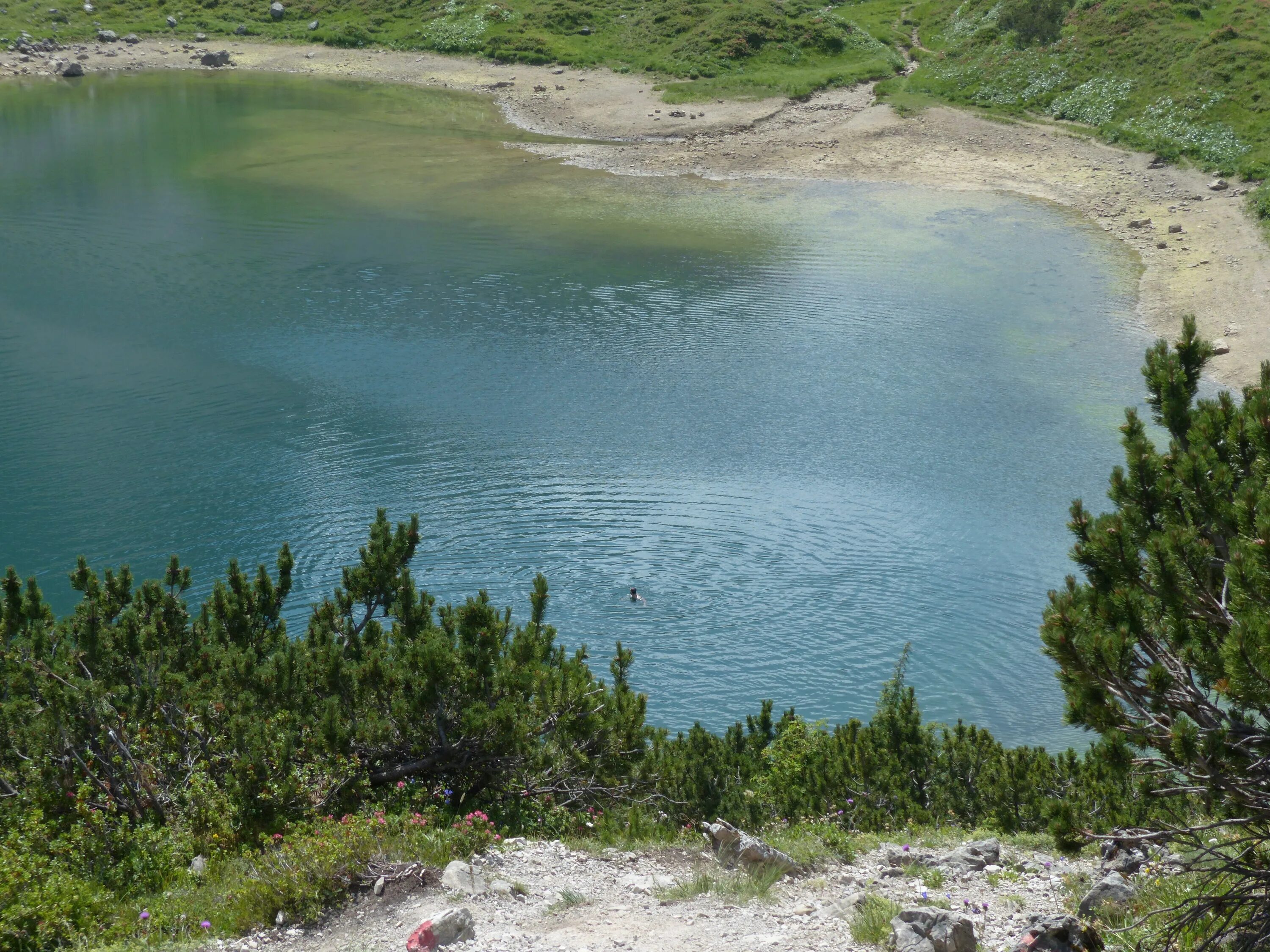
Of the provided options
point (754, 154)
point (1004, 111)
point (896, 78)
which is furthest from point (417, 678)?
point (896, 78)

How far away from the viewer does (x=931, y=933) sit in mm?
7043

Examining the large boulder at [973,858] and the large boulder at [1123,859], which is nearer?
the large boulder at [1123,859]

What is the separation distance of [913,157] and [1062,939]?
44404 millimetres

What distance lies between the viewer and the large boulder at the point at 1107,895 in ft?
24.1

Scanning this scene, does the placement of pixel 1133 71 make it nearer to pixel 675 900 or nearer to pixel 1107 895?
pixel 1107 895

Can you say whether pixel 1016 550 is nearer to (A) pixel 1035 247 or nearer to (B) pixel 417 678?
(B) pixel 417 678

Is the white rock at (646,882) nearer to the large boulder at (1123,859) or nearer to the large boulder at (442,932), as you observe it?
the large boulder at (442,932)

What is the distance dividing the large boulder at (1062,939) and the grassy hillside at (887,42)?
115 feet

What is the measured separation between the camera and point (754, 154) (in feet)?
160

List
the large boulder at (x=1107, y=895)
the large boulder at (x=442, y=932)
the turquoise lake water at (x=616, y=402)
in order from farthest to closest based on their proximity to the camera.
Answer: the turquoise lake water at (x=616, y=402) → the large boulder at (x=1107, y=895) → the large boulder at (x=442, y=932)

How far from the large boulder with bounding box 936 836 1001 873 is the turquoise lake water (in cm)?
680

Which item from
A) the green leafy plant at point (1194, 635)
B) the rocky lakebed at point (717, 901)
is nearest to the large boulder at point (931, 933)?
the rocky lakebed at point (717, 901)

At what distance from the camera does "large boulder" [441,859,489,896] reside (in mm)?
8211

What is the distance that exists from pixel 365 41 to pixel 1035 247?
48.6 m
